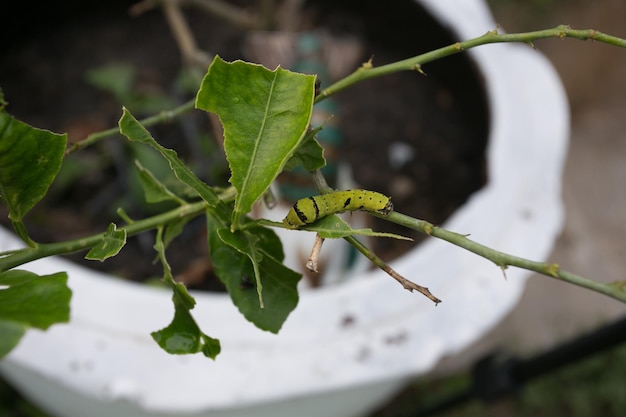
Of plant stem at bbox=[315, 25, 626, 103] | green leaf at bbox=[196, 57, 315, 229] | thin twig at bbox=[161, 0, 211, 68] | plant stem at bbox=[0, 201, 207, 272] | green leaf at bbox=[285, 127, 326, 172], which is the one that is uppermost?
thin twig at bbox=[161, 0, 211, 68]

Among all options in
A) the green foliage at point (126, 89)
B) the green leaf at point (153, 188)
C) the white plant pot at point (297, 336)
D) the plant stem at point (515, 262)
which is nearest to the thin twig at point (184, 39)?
the green foliage at point (126, 89)

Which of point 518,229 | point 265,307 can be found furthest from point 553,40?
point 265,307

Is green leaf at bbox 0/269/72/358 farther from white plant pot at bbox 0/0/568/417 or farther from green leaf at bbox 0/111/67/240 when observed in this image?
white plant pot at bbox 0/0/568/417

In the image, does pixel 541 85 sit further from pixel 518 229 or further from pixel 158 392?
pixel 158 392

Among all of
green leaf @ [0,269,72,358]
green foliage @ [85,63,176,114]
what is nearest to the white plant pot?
green foliage @ [85,63,176,114]

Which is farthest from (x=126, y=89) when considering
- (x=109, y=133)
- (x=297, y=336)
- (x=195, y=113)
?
(x=109, y=133)

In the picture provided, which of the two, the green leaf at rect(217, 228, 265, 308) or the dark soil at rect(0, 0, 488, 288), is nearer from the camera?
the green leaf at rect(217, 228, 265, 308)

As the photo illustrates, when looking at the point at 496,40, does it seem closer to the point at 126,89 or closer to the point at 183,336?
the point at 183,336
